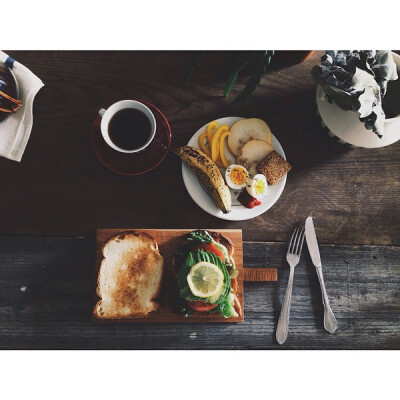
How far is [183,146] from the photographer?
1.37 metres

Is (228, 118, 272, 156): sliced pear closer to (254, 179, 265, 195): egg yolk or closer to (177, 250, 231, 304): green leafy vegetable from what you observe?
(254, 179, 265, 195): egg yolk

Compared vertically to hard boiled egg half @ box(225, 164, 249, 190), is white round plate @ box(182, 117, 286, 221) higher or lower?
lower

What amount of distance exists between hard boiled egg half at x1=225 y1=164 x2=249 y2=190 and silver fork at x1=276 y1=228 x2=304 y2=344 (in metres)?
0.24

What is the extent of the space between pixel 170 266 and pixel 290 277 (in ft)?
1.27

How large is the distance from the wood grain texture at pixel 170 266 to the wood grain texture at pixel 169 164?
0.04 metres

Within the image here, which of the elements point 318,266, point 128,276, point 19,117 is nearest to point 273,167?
point 318,266

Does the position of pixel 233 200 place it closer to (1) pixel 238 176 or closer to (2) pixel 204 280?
(1) pixel 238 176

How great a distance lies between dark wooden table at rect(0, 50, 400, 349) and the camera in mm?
Result: 1339

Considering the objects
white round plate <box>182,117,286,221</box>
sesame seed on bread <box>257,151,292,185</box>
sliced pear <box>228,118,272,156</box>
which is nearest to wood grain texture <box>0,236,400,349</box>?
white round plate <box>182,117,286,221</box>

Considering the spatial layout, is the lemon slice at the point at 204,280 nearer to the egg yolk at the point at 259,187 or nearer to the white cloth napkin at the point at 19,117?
the egg yolk at the point at 259,187

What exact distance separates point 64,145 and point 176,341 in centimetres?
74

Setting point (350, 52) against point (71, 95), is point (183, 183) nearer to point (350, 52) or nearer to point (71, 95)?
point (71, 95)

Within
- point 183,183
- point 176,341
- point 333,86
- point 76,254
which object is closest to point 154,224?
point 183,183

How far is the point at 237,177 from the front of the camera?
132cm
